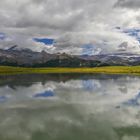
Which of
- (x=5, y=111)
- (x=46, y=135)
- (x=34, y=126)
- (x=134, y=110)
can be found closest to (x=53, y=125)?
(x=34, y=126)

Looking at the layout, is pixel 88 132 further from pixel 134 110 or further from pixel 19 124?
pixel 134 110

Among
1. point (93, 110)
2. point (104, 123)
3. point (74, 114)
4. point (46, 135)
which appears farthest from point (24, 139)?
point (93, 110)

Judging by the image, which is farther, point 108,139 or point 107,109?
point 107,109

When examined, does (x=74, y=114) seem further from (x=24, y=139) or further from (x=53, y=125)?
(x=24, y=139)

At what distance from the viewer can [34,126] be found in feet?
74.7

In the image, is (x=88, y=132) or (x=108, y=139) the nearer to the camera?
(x=108, y=139)

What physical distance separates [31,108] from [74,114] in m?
5.48

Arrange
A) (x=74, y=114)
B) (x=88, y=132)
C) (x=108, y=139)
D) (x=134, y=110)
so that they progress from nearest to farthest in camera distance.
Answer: (x=108, y=139), (x=88, y=132), (x=74, y=114), (x=134, y=110)

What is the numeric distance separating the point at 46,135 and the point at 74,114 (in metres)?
8.08

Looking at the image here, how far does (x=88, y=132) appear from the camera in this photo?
20875 millimetres

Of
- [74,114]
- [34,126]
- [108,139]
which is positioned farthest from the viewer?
[74,114]

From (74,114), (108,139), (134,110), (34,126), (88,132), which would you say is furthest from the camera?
(134,110)

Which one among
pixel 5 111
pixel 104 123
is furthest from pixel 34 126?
pixel 5 111

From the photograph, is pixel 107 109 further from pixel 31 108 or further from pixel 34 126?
pixel 34 126
